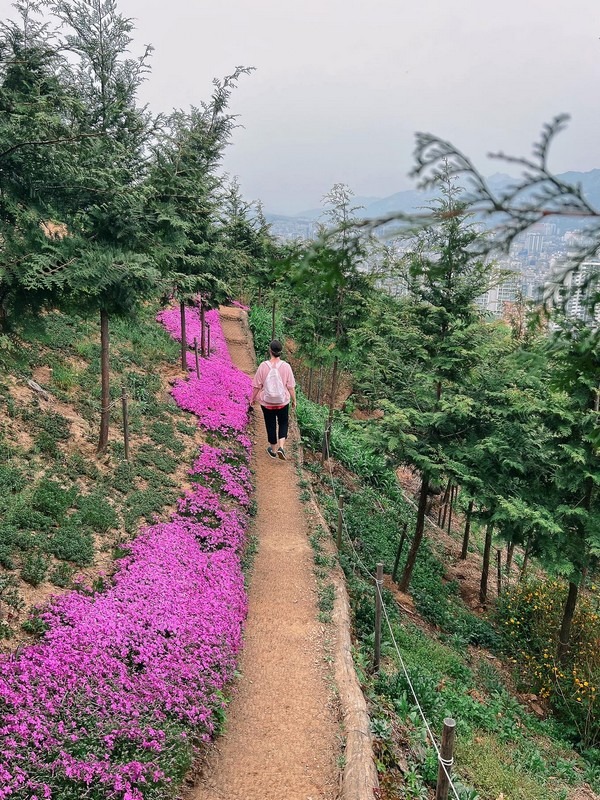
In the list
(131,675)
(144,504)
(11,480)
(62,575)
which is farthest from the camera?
(144,504)

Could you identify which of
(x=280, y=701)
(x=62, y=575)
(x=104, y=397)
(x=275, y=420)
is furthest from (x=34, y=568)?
(x=275, y=420)

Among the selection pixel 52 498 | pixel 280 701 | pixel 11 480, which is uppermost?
pixel 11 480

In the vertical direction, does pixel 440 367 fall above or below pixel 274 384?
above

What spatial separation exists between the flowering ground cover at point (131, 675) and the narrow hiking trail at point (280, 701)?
0.29 metres

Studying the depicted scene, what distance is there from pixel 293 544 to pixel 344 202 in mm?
8779

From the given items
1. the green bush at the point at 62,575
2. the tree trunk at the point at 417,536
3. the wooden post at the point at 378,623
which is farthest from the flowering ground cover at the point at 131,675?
the tree trunk at the point at 417,536

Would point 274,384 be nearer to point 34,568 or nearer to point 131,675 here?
point 34,568

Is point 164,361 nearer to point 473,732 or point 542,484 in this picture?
point 542,484

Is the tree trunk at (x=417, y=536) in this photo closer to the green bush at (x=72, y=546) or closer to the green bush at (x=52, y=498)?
the green bush at (x=72, y=546)

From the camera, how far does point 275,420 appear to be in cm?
1175

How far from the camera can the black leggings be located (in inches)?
448

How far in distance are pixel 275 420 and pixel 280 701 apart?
6.75 m

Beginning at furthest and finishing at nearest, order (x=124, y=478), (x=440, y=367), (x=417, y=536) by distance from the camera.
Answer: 1. (x=417, y=536)
2. (x=124, y=478)
3. (x=440, y=367)

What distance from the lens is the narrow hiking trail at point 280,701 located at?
466cm
